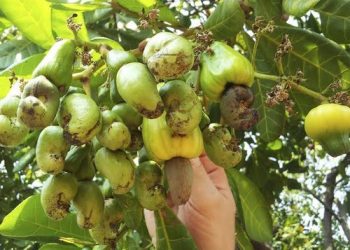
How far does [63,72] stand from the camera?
1320 mm

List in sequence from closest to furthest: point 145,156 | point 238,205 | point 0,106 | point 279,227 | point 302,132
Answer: point 0,106 < point 145,156 < point 238,205 < point 302,132 < point 279,227

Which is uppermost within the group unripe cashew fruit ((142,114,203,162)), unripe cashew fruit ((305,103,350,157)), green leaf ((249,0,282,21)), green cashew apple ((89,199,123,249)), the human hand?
green leaf ((249,0,282,21))

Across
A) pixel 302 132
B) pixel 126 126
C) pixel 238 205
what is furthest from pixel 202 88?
pixel 302 132

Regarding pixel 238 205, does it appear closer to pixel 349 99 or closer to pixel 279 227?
pixel 349 99

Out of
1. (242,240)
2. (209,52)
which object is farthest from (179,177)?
(242,240)

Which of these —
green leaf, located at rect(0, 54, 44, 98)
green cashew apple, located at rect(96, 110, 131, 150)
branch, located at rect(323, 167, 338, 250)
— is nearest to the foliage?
green leaf, located at rect(0, 54, 44, 98)

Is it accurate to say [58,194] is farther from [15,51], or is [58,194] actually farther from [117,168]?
[15,51]

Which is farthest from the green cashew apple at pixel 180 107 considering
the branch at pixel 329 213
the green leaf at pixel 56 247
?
the branch at pixel 329 213

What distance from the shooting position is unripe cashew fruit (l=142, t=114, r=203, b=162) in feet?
4.25

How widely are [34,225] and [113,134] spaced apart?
862 millimetres

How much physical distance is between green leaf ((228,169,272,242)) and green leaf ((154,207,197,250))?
1.70 feet

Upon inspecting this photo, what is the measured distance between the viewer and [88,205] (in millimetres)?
1343

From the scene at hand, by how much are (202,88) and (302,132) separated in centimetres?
216

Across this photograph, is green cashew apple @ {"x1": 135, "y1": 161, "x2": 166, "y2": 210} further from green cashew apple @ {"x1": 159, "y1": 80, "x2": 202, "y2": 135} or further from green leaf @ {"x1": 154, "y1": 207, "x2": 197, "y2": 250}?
green leaf @ {"x1": 154, "y1": 207, "x2": 197, "y2": 250}
